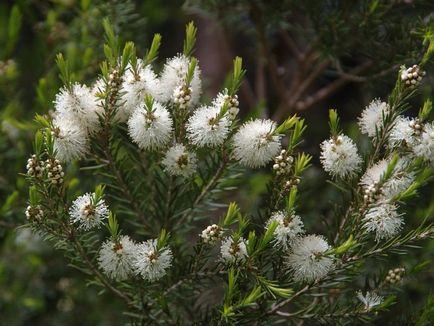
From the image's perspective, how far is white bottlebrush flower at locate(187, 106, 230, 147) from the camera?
39.8 inches

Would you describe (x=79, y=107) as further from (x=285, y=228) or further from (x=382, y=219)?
(x=382, y=219)

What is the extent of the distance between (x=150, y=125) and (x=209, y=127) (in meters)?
0.10

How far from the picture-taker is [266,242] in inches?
38.0

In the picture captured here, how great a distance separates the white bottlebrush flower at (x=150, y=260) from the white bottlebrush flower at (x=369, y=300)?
1.09ft

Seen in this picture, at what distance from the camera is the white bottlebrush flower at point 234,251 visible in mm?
1012

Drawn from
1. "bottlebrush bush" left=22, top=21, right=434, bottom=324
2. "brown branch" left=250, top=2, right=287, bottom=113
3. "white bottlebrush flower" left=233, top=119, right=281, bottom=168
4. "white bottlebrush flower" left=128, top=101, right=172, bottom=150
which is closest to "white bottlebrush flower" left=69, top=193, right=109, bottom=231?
"bottlebrush bush" left=22, top=21, right=434, bottom=324

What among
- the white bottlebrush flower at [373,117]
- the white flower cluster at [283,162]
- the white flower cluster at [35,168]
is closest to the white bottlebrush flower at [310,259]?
the white flower cluster at [283,162]

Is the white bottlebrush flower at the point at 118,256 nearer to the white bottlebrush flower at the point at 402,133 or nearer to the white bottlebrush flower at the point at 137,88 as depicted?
the white bottlebrush flower at the point at 137,88

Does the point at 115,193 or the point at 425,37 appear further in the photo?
the point at 115,193

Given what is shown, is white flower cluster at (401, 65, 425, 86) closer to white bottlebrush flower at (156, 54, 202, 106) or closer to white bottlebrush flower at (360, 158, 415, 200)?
white bottlebrush flower at (360, 158, 415, 200)

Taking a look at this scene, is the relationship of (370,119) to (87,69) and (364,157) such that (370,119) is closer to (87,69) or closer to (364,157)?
(364,157)

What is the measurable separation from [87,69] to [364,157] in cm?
80

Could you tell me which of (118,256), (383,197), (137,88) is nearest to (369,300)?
(383,197)

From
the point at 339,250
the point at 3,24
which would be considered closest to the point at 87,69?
the point at 3,24
